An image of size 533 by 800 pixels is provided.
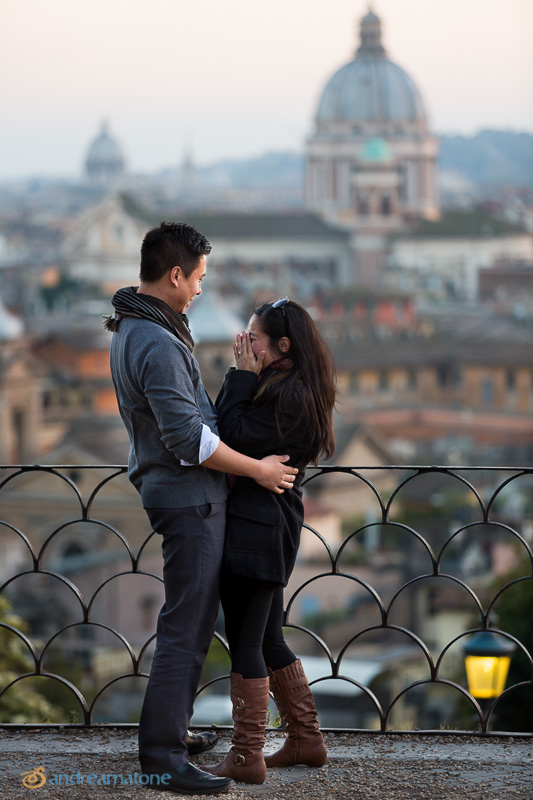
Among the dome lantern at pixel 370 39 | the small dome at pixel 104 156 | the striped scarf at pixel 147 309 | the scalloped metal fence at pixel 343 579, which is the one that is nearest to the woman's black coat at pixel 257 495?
the striped scarf at pixel 147 309

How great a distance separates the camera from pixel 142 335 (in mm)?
2109

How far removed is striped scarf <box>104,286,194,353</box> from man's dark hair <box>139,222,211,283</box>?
0.03m

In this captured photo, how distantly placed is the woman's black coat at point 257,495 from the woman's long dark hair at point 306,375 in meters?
0.01

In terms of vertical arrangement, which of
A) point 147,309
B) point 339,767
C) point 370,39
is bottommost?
point 339,767

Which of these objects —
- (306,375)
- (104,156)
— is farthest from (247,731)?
(104,156)

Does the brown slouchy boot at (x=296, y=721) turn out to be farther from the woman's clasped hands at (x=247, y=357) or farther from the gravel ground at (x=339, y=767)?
the woman's clasped hands at (x=247, y=357)

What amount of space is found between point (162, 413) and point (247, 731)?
50cm

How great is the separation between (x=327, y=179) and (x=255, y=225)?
14.6m

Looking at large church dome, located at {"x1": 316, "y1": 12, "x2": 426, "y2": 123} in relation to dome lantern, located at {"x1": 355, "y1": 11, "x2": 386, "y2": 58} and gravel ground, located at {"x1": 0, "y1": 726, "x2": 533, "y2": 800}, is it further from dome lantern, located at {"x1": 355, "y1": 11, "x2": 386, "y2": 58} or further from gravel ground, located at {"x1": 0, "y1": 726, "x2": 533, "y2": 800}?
gravel ground, located at {"x1": 0, "y1": 726, "x2": 533, "y2": 800}

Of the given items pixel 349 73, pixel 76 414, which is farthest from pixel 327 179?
pixel 76 414

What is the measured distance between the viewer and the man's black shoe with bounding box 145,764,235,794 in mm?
2146

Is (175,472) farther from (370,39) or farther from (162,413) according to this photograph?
(370,39)

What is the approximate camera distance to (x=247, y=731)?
7.20ft

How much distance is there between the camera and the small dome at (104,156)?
417 ft
